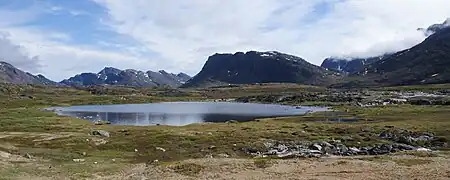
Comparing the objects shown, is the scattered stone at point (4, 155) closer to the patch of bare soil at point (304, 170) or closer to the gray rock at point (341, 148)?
the patch of bare soil at point (304, 170)

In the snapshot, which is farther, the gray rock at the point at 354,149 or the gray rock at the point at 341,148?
the gray rock at the point at 354,149

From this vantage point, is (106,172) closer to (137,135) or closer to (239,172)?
(239,172)

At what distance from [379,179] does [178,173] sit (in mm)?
21148

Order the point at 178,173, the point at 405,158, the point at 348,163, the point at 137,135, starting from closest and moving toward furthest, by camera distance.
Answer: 1. the point at 178,173
2. the point at 348,163
3. the point at 405,158
4. the point at 137,135

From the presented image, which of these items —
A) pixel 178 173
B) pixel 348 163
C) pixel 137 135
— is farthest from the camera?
pixel 137 135

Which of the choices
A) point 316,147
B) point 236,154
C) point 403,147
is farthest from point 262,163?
point 403,147

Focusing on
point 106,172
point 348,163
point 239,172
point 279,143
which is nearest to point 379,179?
point 348,163

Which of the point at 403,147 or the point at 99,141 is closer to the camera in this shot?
the point at 403,147

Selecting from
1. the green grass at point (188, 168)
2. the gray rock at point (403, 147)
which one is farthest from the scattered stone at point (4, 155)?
the gray rock at point (403, 147)

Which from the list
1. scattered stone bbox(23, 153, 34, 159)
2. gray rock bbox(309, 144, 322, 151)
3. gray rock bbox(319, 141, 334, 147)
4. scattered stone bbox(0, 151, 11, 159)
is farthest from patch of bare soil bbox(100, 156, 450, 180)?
scattered stone bbox(0, 151, 11, 159)

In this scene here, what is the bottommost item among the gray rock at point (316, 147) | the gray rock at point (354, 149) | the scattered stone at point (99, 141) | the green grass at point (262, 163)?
the gray rock at point (354, 149)

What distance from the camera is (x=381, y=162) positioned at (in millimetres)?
58219

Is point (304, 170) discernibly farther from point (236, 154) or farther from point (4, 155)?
point (4, 155)

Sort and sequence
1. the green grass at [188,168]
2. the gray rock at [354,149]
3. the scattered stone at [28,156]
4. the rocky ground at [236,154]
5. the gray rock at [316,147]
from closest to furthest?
the rocky ground at [236,154] < the green grass at [188,168] < the scattered stone at [28,156] < the gray rock at [354,149] < the gray rock at [316,147]
